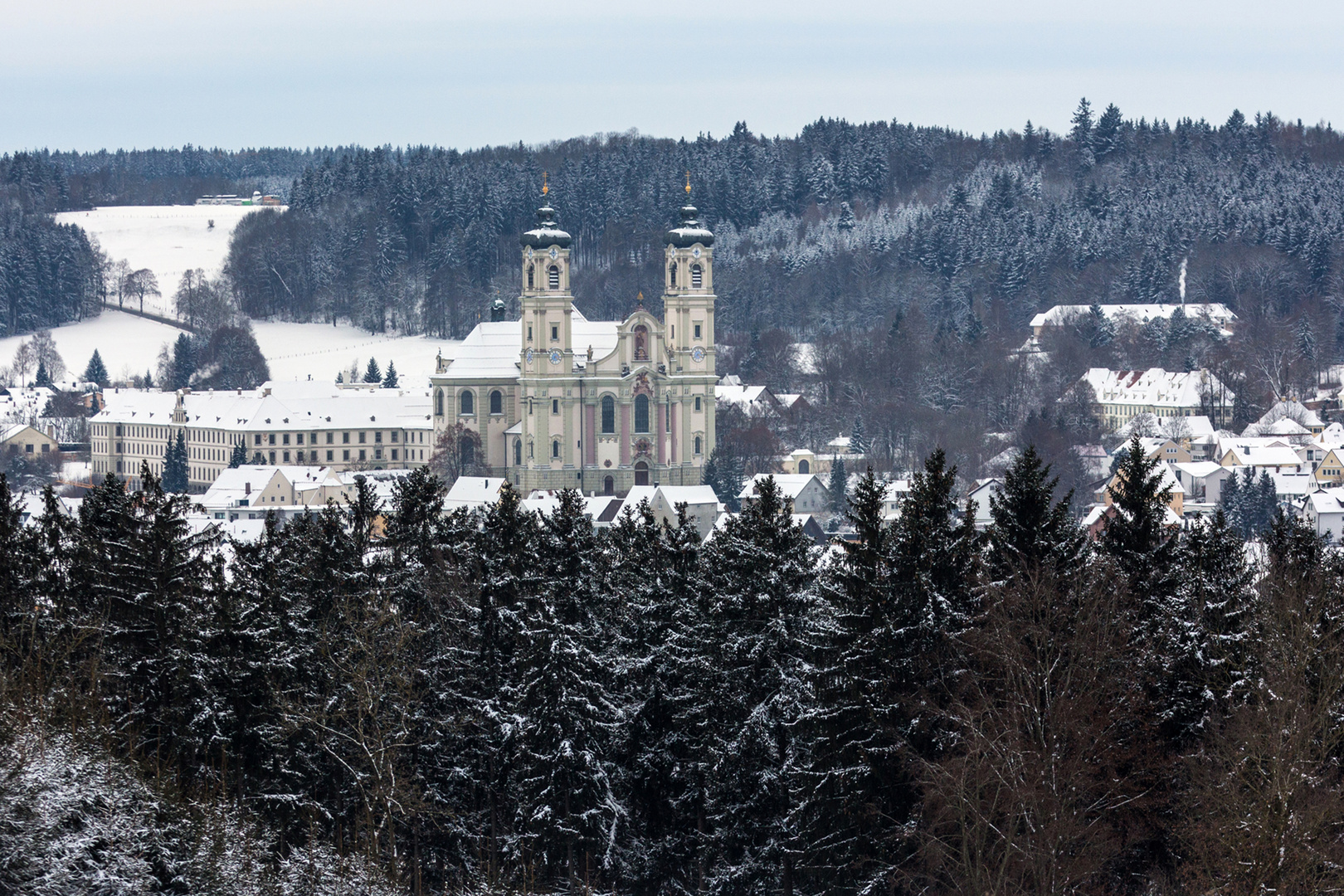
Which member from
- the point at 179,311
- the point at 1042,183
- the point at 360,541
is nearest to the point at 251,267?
the point at 179,311

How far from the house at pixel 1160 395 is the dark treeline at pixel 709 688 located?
261 ft

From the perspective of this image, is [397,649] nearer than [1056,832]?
No

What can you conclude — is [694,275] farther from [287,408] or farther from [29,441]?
[29,441]

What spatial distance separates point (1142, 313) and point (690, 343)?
163ft

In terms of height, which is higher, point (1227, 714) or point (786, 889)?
point (1227, 714)

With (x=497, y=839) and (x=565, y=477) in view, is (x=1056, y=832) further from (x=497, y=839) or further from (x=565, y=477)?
(x=565, y=477)

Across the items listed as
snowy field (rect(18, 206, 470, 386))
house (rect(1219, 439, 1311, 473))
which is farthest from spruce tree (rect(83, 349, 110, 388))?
house (rect(1219, 439, 1311, 473))

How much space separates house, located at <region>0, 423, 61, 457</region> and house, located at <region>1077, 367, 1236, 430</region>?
4762cm

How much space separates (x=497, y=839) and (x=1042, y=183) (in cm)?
14271

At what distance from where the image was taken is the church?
9094 cm

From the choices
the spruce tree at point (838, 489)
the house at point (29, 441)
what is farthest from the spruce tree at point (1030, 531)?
the house at point (29, 441)

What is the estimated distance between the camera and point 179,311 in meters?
149

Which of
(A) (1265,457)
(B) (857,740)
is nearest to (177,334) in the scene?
(A) (1265,457)

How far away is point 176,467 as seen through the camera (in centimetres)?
9862
